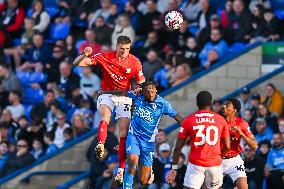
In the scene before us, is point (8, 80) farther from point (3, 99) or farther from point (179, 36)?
point (179, 36)

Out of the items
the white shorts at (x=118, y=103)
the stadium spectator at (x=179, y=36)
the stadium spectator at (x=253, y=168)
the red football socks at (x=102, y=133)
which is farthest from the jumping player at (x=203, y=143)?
the stadium spectator at (x=179, y=36)

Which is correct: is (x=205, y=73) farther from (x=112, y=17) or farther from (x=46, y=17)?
(x=46, y=17)

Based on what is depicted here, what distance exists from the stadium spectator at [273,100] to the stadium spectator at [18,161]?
558cm

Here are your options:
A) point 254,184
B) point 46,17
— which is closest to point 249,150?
point 254,184

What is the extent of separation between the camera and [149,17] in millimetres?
30281

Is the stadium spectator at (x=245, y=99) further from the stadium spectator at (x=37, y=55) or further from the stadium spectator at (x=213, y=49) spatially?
the stadium spectator at (x=37, y=55)

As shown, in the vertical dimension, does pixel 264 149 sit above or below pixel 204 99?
below

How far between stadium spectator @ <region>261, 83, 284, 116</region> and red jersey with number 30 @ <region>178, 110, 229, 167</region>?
593cm

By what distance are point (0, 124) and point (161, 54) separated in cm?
393

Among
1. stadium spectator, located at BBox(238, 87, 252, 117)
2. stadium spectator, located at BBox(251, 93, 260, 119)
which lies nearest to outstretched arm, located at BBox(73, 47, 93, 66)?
stadium spectator, located at BBox(251, 93, 260, 119)

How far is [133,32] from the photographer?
98.5ft

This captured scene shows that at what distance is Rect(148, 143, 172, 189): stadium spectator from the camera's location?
83.8 feet

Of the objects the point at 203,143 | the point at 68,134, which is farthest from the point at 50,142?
the point at 203,143

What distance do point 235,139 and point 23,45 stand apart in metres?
11.5
